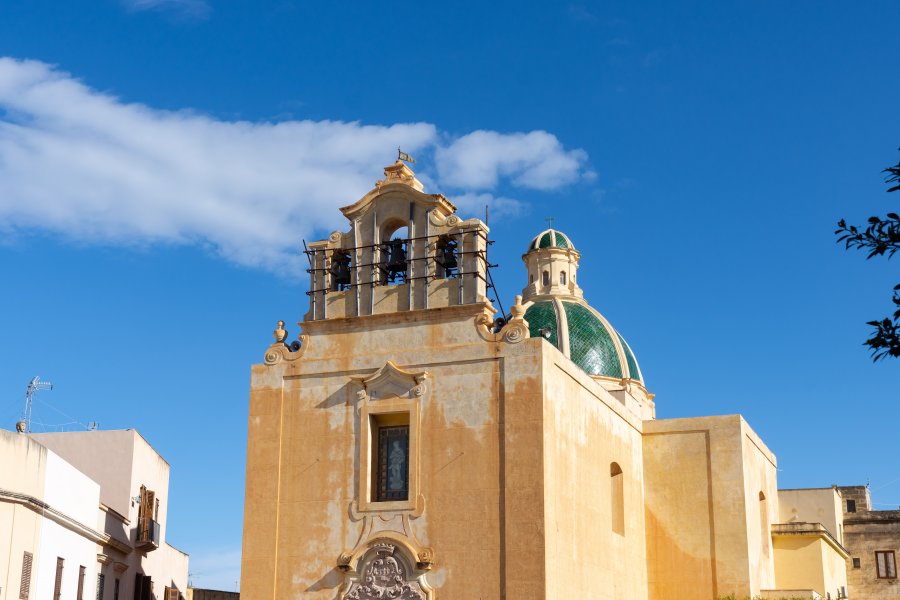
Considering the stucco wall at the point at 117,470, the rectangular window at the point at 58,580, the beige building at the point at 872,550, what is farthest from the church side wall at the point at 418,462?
the beige building at the point at 872,550

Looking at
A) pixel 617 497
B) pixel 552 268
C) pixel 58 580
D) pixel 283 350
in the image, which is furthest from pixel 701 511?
pixel 58 580

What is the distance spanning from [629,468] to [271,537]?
8128mm

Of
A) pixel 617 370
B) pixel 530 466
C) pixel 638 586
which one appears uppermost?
pixel 617 370

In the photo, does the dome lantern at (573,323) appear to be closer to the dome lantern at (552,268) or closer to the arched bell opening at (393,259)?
the dome lantern at (552,268)

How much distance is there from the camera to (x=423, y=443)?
21.4m

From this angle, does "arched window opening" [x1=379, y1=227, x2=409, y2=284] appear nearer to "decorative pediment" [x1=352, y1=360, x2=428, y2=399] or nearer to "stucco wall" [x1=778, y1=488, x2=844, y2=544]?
"decorative pediment" [x1=352, y1=360, x2=428, y2=399]

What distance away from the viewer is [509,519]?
2044cm

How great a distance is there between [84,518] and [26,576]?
280cm

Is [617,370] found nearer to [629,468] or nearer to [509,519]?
[629,468]

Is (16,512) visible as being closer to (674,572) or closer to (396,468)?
(396,468)

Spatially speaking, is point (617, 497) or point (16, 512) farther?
point (617, 497)

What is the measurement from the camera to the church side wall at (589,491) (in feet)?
68.7

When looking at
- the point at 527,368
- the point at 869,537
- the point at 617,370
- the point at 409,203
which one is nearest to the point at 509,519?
the point at 527,368

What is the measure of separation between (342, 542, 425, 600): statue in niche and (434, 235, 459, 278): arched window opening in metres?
5.14
